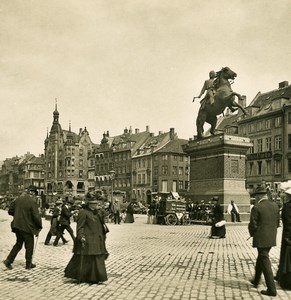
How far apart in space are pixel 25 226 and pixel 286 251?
224 inches

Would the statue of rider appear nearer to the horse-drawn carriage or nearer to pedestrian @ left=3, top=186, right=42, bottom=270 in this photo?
the horse-drawn carriage

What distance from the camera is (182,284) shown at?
8445 mm

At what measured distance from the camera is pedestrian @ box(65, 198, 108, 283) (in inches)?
334

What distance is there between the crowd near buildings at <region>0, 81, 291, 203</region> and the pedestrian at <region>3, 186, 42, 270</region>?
373cm

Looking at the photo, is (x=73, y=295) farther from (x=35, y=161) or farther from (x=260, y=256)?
(x=35, y=161)

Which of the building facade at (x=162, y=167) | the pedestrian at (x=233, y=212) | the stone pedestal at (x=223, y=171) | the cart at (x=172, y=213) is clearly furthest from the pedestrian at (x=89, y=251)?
the building facade at (x=162, y=167)

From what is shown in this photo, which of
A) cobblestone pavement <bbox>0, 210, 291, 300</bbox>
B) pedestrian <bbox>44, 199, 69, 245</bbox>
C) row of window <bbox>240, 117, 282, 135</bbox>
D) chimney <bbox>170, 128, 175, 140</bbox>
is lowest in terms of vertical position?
cobblestone pavement <bbox>0, 210, 291, 300</bbox>

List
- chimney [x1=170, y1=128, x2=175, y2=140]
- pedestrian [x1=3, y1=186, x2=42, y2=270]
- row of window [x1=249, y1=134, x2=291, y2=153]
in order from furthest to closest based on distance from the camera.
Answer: chimney [x1=170, y1=128, x2=175, y2=140] → row of window [x1=249, y1=134, x2=291, y2=153] → pedestrian [x1=3, y1=186, x2=42, y2=270]

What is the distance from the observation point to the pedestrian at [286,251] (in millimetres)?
7930

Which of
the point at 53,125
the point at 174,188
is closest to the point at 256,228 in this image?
Answer: the point at 174,188

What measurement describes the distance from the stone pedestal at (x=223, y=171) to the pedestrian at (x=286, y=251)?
1808 centimetres

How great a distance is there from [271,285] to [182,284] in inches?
65.1

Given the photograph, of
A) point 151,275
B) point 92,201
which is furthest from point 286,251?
point 92,201

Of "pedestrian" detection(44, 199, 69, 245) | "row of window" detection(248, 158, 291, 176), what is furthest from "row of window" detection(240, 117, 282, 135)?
"pedestrian" detection(44, 199, 69, 245)
